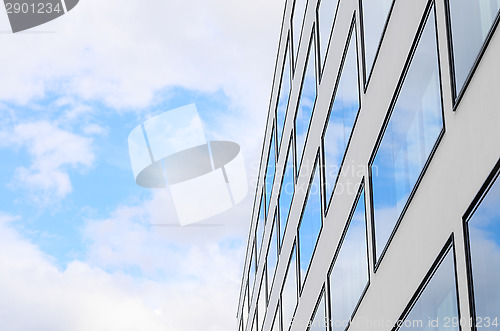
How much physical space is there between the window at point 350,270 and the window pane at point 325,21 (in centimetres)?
666

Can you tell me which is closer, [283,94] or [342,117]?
[342,117]

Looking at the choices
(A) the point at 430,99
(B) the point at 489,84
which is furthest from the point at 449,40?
(B) the point at 489,84

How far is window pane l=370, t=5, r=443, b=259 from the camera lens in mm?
11867

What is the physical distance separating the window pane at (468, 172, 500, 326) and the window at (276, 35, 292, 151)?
20391mm

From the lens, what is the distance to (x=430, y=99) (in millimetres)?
11961

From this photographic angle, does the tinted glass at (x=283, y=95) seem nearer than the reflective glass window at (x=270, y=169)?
Yes

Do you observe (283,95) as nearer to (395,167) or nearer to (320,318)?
(320,318)

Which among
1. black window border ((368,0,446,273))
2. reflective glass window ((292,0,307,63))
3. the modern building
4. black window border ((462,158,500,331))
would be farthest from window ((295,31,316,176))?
black window border ((462,158,500,331))

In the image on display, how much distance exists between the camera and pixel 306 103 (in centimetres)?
2473

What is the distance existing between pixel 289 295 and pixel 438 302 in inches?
654

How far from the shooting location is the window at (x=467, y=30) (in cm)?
948
